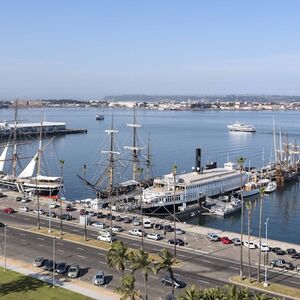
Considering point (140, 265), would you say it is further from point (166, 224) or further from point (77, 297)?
point (166, 224)

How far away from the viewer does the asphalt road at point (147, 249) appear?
50.8 metres

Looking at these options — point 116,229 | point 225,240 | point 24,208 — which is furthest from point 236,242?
point 24,208

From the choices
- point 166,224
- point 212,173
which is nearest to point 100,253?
point 166,224

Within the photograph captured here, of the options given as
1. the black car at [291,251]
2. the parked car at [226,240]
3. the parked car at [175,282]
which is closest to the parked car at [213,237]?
the parked car at [226,240]

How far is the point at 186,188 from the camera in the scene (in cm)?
10138

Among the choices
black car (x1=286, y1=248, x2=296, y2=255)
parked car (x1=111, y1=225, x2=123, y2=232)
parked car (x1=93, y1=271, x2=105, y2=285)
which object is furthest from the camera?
parked car (x1=111, y1=225, x2=123, y2=232)

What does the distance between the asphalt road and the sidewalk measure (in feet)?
4.90

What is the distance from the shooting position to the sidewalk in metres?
46.8

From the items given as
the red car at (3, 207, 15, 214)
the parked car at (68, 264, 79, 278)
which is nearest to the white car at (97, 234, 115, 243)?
the parked car at (68, 264, 79, 278)

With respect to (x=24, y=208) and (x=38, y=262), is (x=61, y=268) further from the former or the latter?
(x=24, y=208)

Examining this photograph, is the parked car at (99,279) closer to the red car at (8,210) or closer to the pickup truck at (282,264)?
the pickup truck at (282,264)

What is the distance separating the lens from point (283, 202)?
113125 millimetres

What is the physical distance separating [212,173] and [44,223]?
164ft

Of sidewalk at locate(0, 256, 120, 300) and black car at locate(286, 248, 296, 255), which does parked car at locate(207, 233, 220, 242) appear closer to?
black car at locate(286, 248, 296, 255)
